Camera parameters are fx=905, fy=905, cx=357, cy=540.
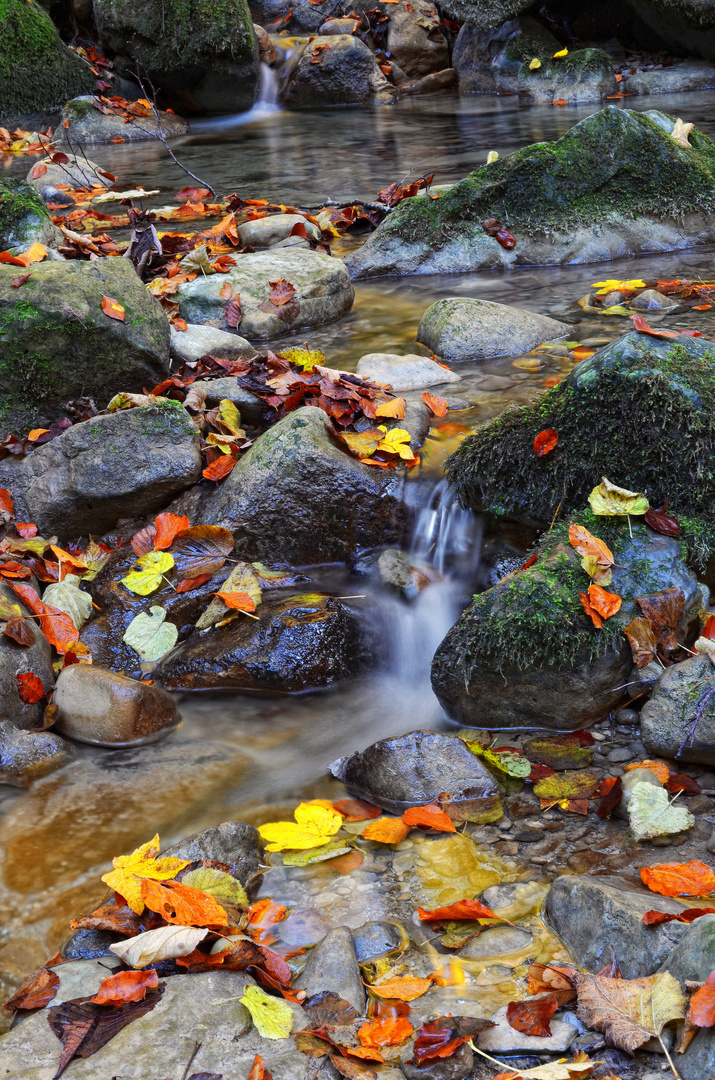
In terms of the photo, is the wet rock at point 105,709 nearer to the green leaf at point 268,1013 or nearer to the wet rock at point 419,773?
the wet rock at point 419,773

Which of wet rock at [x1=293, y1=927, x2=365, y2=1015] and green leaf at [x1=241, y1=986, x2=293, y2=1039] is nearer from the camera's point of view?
green leaf at [x1=241, y1=986, x2=293, y2=1039]

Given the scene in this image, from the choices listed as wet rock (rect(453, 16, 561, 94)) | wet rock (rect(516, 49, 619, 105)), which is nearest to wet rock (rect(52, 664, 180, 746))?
→ wet rock (rect(516, 49, 619, 105))

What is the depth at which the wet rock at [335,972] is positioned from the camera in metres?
2.19

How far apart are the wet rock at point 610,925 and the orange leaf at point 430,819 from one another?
18.9 inches

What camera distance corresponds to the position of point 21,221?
618cm

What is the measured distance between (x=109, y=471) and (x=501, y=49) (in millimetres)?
15450

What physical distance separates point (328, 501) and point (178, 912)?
2.26 m

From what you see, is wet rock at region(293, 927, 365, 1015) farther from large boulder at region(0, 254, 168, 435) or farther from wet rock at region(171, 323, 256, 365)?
wet rock at region(171, 323, 256, 365)

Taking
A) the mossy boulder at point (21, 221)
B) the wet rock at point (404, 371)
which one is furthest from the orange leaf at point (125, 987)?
the mossy boulder at point (21, 221)

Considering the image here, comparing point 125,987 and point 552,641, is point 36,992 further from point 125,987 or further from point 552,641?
point 552,641

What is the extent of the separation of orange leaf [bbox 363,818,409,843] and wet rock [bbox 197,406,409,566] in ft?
5.59

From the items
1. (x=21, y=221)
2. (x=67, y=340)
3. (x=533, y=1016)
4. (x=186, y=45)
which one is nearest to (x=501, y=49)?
(x=186, y=45)

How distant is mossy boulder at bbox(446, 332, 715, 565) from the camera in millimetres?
3473

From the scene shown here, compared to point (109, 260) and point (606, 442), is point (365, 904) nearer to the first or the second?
point (606, 442)
